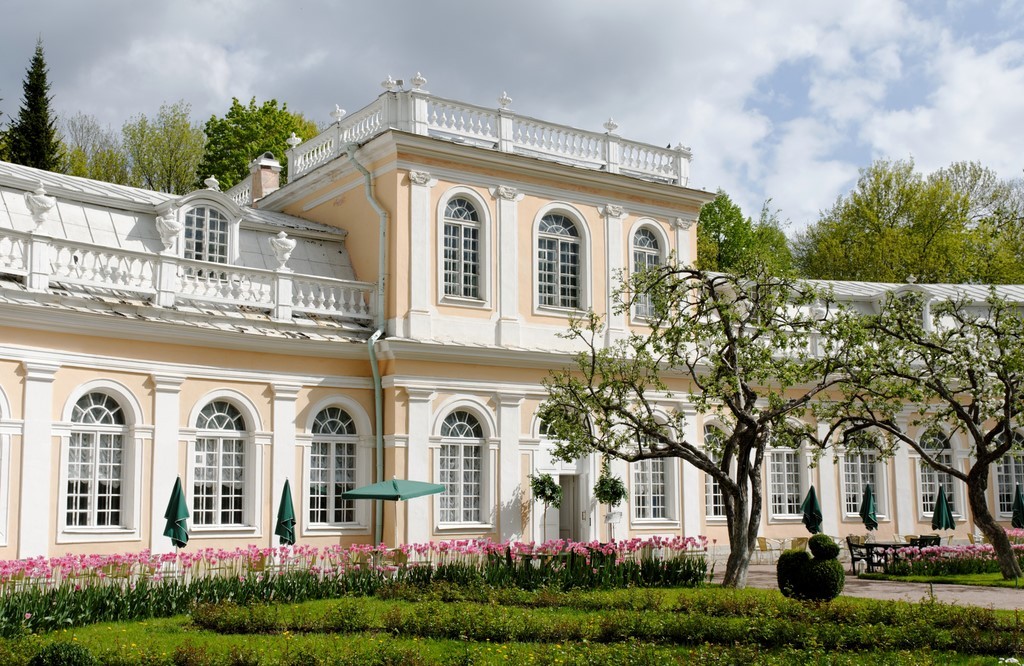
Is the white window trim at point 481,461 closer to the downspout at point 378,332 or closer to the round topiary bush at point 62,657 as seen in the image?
the downspout at point 378,332

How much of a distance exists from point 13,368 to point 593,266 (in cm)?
1234

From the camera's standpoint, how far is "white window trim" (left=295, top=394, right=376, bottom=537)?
840 inches

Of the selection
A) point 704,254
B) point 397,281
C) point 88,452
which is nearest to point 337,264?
point 397,281

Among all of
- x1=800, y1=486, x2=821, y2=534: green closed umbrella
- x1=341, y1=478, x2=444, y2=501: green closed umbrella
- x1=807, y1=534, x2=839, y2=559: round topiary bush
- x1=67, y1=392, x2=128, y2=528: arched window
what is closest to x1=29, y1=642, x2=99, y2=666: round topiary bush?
x1=341, y1=478, x2=444, y2=501: green closed umbrella

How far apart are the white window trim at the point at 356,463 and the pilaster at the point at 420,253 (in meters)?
1.94

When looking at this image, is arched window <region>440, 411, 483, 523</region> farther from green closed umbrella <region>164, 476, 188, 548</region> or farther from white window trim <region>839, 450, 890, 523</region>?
white window trim <region>839, 450, 890, 523</region>

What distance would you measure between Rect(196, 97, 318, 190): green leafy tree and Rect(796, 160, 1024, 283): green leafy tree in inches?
839

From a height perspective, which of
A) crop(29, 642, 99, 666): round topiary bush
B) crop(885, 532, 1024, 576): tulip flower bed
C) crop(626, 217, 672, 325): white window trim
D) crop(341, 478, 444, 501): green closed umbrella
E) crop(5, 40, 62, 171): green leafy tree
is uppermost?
crop(5, 40, 62, 171): green leafy tree

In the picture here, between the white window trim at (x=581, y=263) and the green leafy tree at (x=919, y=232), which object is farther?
the green leafy tree at (x=919, y=232)

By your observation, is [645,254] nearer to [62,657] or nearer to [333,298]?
[333,298]

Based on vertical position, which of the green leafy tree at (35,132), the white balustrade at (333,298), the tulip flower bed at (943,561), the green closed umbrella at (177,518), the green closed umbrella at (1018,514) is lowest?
the tulip flower bed at (943,561)

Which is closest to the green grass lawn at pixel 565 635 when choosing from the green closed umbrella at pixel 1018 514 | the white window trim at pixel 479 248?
the white window trim at pixel 479 248

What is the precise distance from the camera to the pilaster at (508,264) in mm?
23750

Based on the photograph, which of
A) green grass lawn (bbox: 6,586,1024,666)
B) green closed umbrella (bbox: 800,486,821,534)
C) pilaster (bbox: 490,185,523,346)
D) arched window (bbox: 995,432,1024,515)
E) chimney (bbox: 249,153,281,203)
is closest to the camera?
green grass lawn (bbox: 6,586,1024,666)
